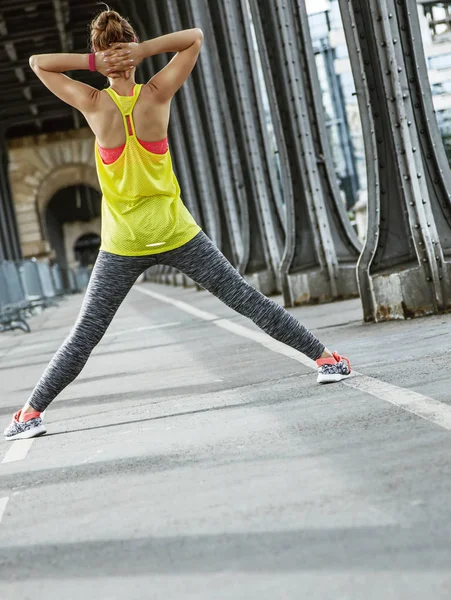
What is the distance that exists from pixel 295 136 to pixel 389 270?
4.85 m

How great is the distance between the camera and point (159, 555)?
10.4 feet

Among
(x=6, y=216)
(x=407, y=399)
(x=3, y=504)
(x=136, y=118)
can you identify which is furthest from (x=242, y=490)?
(x=6, y=216)

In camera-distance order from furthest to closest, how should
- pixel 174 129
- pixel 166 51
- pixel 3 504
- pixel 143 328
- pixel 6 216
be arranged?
1. pixel 6 216
2. pixel 174 129
3. pixel 143 328
4. pixel 166 51
5. pixel 3 504

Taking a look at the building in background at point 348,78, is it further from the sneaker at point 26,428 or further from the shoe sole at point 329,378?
the sneaker at point 26,428

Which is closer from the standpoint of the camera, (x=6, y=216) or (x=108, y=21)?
(x=108, y=21)

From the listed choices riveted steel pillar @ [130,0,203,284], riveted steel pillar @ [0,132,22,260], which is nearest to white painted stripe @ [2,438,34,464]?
riveted steel pillar @ [130,0,203,284]

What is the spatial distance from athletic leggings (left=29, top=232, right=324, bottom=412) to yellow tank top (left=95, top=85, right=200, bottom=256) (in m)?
0.06

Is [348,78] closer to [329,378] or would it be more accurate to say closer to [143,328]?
[143,328]

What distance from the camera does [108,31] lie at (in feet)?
17.4

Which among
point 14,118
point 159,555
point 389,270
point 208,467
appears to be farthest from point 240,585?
point 14,118

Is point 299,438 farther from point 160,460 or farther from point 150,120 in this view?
point 150,120

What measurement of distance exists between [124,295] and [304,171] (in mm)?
8509

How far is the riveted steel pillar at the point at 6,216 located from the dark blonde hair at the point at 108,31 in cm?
4533

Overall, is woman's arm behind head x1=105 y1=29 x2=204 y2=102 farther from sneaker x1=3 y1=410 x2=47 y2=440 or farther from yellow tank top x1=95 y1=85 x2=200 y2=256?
sneaker x1=3 y1=410 x2=47 y2=440
